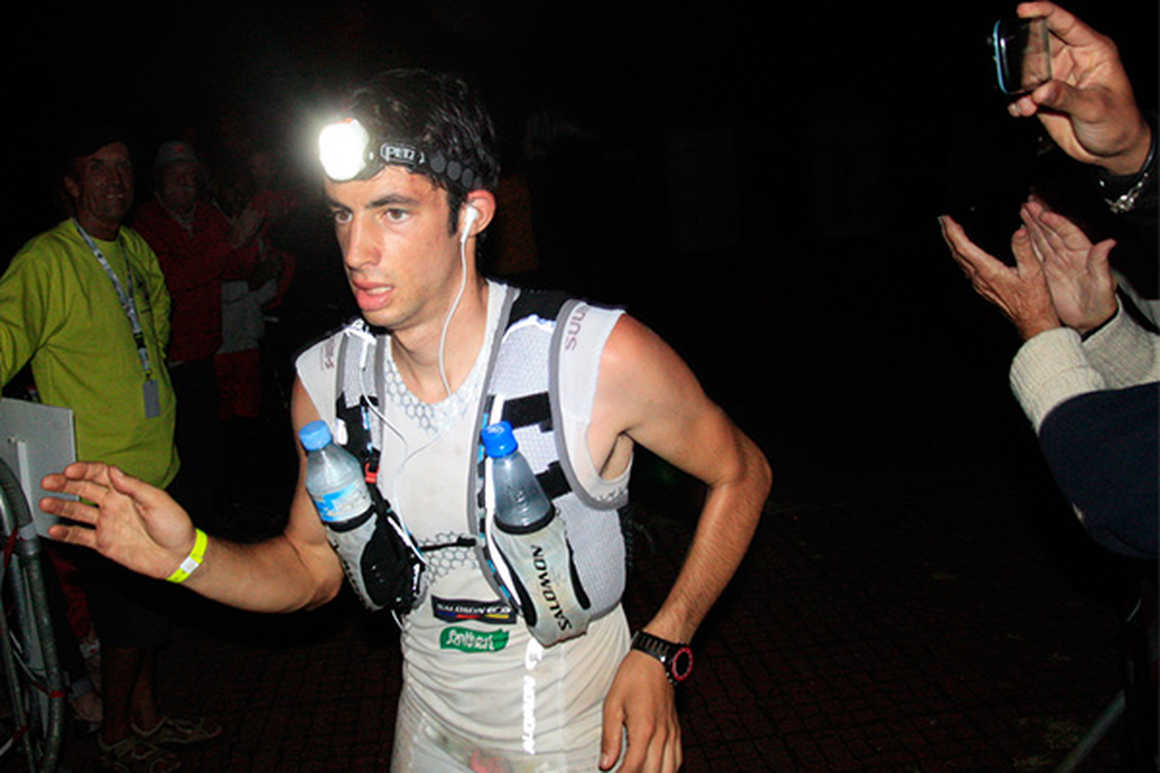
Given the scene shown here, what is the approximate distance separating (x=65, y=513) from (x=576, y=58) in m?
11.4

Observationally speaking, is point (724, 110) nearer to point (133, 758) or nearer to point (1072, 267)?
point (1072, 267)

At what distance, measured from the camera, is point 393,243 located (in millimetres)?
2250

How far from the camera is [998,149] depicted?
1130cm

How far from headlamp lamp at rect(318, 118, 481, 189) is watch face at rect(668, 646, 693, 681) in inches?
55.6

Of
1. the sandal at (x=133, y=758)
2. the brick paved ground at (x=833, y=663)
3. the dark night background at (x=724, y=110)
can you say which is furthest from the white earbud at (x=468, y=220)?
the dark night background at (x=724, y=110)

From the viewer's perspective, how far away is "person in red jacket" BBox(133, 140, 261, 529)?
528 cm

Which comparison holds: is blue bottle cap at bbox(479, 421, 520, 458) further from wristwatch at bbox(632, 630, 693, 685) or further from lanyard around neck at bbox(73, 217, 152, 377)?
lanyard around neck at bbox(73, 217, 152, 377)

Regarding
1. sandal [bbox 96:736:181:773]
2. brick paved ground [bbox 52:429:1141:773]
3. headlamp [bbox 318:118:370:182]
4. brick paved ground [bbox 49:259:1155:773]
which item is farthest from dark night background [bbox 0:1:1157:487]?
headlamp [bbox 318:118:370:182]

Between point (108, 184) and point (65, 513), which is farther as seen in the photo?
point (108, 184)

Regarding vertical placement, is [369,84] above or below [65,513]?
above

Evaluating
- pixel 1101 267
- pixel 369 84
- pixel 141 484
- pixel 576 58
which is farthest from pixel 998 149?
pixel 141 484

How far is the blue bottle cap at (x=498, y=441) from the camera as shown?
2.02m

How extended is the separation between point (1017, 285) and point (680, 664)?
127 centimetres

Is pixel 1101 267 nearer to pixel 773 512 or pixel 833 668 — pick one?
pixel 833 668
